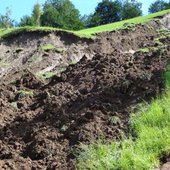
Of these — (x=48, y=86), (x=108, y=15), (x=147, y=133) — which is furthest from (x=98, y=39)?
(x=108, y=15)

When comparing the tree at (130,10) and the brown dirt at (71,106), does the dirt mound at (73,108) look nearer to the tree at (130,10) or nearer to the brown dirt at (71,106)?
the brown dirt at (71,106)

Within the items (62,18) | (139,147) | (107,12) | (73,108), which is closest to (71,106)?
(73,108)

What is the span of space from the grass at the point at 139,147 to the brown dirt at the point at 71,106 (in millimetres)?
282

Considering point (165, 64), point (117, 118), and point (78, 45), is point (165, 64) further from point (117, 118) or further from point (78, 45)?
point (78, 45)

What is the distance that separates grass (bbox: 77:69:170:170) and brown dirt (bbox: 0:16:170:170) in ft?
0.92

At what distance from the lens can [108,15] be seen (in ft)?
237

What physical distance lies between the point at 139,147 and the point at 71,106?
3138 mm

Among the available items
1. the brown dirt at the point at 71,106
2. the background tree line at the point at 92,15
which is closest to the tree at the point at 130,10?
the background tree line at the point at 92,15

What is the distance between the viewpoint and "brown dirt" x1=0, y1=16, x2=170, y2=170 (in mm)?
8102

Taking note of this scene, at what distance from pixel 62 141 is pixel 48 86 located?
14.7 ft

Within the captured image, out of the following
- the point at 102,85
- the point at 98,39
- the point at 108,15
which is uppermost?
the point at 108,15

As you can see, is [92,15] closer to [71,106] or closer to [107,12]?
[107,12]

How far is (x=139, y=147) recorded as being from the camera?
718 centimetres

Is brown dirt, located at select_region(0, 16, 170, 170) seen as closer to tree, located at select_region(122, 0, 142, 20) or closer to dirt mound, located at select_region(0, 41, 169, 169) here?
dirt mound, located at select_region(0, 41, 169, 169)
